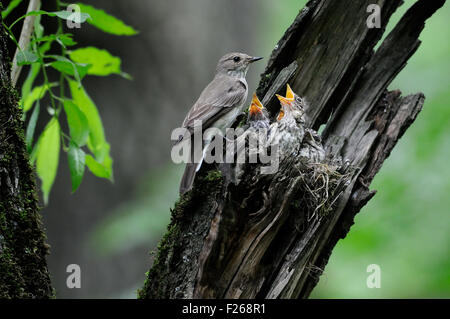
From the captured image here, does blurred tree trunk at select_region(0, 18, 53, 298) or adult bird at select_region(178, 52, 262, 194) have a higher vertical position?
adult bird at select_region(178, 52, 262, 194)

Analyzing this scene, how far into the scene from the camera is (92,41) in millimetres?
7070

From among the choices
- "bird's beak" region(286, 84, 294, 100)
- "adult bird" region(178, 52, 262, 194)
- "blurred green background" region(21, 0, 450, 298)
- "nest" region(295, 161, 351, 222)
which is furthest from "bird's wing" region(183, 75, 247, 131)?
"nest" region(295, 161, 351, 222)

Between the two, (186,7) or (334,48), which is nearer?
(334,48)

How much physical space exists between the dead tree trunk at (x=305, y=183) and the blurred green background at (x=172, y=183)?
241 centimetres

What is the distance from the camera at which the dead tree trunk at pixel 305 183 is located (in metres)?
3.26

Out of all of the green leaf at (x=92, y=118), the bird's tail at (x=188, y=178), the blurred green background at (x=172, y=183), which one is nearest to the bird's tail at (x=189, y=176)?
the bird's tail at (x=188, y=178)

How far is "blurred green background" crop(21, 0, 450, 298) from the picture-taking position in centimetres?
674

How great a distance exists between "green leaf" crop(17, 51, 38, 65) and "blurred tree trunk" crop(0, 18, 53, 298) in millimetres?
178

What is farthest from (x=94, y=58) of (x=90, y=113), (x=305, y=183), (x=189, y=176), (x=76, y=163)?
(x=305, y=183)

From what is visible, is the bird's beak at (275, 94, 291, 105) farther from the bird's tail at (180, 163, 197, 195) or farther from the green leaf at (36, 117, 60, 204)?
the green leaf at (36, 117, 60, 204)

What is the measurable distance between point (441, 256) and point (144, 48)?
444 cm

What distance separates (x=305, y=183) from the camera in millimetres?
3598
